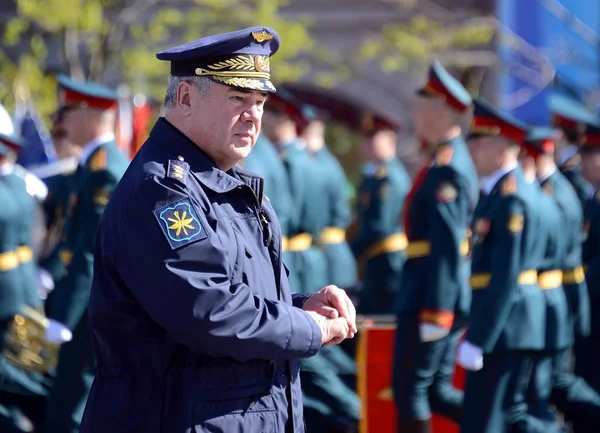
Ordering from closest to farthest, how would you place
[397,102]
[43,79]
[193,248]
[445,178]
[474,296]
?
[193,248] → [474,296] → [445,178] → [43,79] → [397,102]

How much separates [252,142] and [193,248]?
43 centimetres

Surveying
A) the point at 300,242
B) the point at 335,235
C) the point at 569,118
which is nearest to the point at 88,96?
the point at 300,242

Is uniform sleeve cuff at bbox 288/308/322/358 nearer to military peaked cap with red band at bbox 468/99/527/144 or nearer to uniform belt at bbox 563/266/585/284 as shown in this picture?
military peaked cap with red band at bbox 468/99/527/144

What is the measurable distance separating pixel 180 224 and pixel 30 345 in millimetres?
4125

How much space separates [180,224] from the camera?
9.96ft

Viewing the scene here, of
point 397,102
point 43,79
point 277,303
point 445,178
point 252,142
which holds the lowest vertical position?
point 397,102

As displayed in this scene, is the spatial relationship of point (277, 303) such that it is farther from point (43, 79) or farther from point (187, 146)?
point (43, 79)

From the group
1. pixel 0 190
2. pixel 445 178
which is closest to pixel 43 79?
pixel 0 190

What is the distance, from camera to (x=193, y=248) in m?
A: 3.03

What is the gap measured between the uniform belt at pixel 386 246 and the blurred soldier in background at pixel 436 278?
288cm

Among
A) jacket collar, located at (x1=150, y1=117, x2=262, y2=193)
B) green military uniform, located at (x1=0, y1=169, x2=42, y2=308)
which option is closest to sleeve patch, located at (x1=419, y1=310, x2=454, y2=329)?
green military uniform, located at (x1=0, y1=169, x2=42, y2=308)

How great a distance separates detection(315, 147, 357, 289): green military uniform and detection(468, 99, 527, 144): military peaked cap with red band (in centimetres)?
275

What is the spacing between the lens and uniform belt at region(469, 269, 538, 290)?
5.74m

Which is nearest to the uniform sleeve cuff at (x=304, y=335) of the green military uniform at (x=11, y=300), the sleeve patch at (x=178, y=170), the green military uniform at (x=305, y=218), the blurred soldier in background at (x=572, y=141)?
the sleeve patch at (x=178, y=170)
